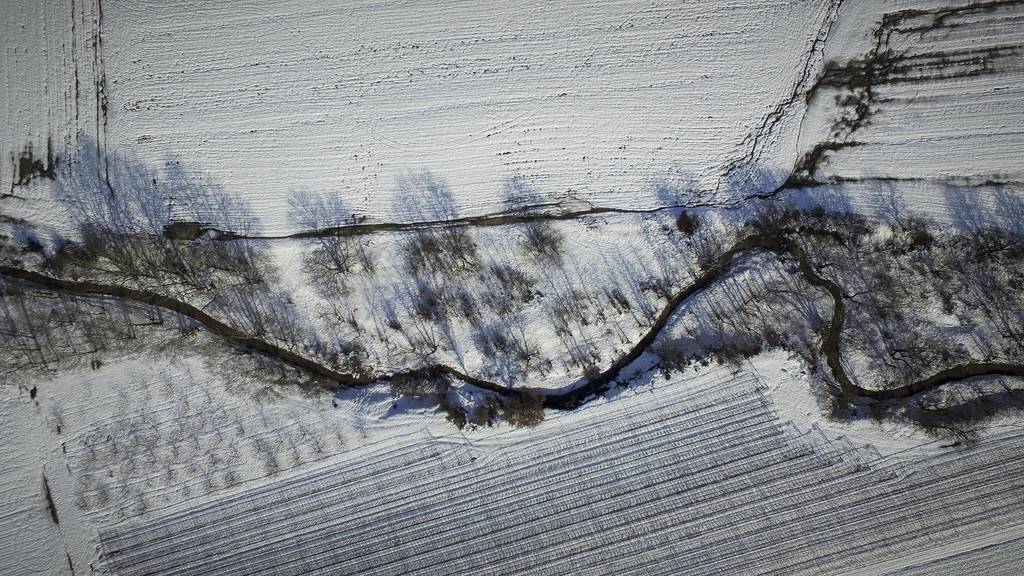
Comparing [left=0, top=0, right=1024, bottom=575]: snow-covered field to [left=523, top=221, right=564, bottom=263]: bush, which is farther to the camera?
[left=523, top=221, right=564, bottom=263]: bush

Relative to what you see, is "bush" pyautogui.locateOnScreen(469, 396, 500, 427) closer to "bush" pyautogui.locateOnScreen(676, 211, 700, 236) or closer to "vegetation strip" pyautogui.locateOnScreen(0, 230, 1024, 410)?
"vegetation strip" pyautogui.locateOnScreen(0, 230, 1024, 410)

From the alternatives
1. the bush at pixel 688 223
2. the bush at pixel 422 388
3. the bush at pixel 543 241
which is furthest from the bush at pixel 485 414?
the bush at pixel 688 223

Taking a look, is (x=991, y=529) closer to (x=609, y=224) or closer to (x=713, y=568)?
(x=713, y=568)

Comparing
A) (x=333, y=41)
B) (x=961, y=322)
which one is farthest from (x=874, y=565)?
(x=333, y=41)

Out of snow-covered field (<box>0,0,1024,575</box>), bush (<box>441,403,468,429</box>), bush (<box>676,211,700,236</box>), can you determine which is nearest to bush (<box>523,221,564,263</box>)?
snow-covered field (<box>0,0,1024,575</box>)

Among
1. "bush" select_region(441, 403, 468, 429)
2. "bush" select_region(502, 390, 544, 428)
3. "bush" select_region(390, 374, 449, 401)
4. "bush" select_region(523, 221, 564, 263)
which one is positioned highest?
"bush" select_region(523, 221, 564, 263)
